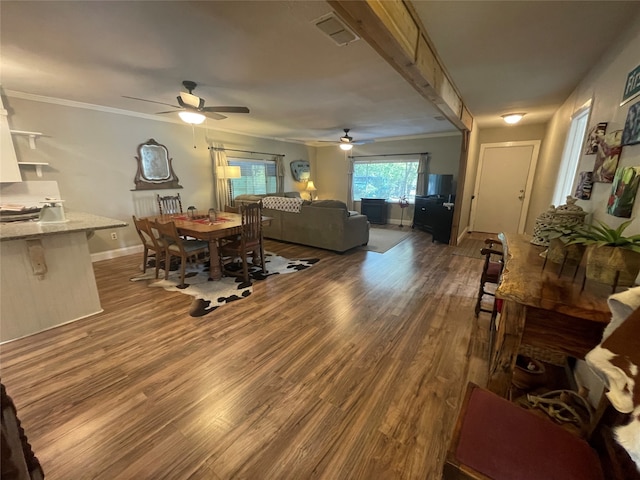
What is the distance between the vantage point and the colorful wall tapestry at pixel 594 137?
1872 mm

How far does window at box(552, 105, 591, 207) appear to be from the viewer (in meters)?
2.85

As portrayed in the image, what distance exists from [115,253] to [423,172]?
6.70m

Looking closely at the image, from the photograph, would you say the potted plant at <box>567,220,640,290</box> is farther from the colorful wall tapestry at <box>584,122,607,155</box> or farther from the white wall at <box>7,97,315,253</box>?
the white wall at <box>7,97,315,253</box>

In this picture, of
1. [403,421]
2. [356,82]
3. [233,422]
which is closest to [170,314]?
[233,422]

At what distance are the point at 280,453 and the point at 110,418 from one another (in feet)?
3.33

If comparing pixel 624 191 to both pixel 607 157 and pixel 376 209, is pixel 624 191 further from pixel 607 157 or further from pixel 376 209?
pixel 376 209

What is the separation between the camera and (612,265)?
95cm

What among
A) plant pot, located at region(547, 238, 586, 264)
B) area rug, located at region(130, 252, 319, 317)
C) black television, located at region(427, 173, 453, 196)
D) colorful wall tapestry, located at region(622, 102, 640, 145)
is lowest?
area rug, located at region(130, 252, 319, 317)

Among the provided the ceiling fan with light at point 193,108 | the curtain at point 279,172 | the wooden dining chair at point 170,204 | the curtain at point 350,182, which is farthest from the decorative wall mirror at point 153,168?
the curtain at point 350,182

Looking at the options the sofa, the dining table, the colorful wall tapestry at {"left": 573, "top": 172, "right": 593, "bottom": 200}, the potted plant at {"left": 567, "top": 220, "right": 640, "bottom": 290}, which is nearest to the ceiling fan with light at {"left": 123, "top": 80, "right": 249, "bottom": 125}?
the dining table

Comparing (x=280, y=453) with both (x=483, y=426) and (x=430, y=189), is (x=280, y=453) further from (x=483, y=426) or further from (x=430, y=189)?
(x=430, y=189)

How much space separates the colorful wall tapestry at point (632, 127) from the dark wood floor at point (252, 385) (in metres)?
1.61

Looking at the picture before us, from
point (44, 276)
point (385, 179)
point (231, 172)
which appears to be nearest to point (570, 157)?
point (385, 179)

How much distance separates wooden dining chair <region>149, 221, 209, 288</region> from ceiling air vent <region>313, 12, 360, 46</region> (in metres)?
2.33
